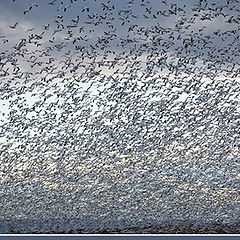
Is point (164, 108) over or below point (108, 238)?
over

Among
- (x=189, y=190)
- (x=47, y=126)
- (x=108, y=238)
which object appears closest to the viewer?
(x=108, y=238)

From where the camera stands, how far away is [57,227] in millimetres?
15680

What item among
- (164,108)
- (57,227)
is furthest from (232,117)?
(57,227)

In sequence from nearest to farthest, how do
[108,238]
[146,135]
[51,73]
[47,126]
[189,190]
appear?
[108,238] < [51,73] < [47,126] < [146,135] < [189,190]

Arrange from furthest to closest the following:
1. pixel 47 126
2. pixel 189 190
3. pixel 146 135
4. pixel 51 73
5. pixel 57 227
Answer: pixel 57 227, pixel 189 190, pixel 146 135, pixel 47 126, pixel 51 73

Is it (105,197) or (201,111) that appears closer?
(201,111)

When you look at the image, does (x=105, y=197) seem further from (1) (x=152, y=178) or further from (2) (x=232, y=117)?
(2) (x=232, y=117)

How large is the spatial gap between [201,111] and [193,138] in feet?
2.35

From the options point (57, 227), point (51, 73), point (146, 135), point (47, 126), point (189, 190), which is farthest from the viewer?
point (57, 227)

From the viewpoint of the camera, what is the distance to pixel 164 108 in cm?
1309

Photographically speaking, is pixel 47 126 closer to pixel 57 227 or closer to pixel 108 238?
pixel 57 227

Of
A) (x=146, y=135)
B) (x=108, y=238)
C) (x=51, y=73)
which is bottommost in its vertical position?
(x=108, y=238)

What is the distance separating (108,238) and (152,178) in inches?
250

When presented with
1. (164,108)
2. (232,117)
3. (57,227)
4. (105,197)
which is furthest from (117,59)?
(57,227)
